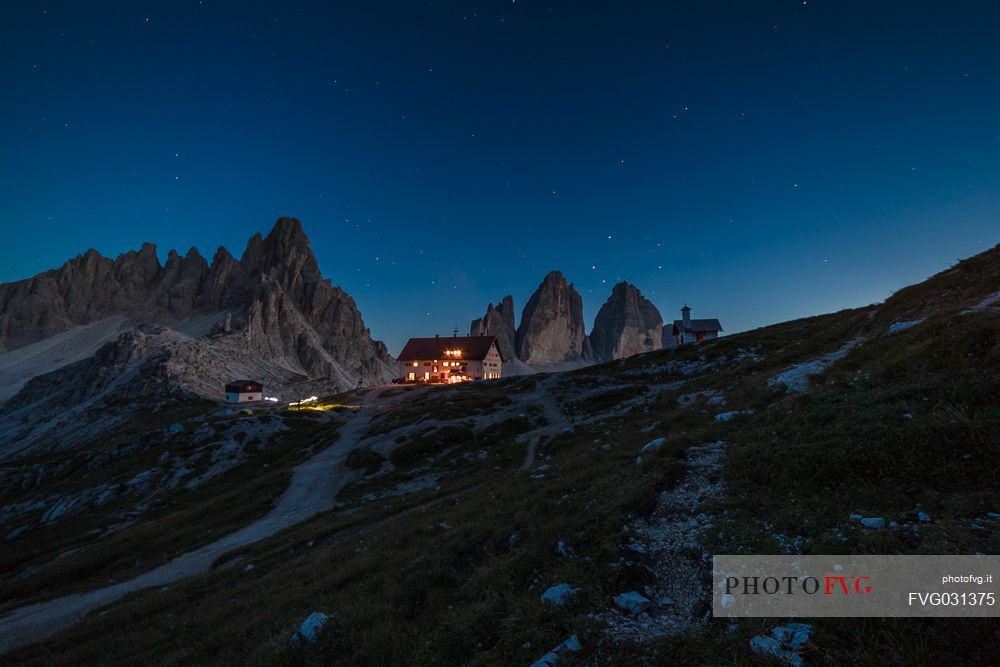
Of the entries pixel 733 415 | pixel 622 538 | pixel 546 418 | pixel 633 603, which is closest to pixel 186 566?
pixel 622 538

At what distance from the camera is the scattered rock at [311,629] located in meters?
8.66

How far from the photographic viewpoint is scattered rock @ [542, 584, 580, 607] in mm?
6727

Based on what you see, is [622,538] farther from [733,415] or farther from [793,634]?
[733,415]

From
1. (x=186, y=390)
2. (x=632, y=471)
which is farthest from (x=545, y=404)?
(x=186, y=390)

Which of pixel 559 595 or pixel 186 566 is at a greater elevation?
pixel 559 595

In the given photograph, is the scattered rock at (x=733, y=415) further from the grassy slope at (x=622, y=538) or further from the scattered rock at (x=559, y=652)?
the scattered rock at (x=559, y=652)

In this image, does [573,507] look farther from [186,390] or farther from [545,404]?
[186,390]

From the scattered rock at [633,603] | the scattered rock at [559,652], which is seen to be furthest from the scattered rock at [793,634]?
the scattered rock at [559,652]

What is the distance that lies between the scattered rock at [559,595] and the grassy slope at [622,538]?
0.58ft

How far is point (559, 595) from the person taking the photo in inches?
270

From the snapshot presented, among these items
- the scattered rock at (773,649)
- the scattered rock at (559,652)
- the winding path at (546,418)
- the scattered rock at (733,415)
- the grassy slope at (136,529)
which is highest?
the scattered rock at (733,415)

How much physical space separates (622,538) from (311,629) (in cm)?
726

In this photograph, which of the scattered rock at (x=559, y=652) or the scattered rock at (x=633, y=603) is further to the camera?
the scattered rock at (x=633, y=603)

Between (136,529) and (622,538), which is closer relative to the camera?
(622,538)
